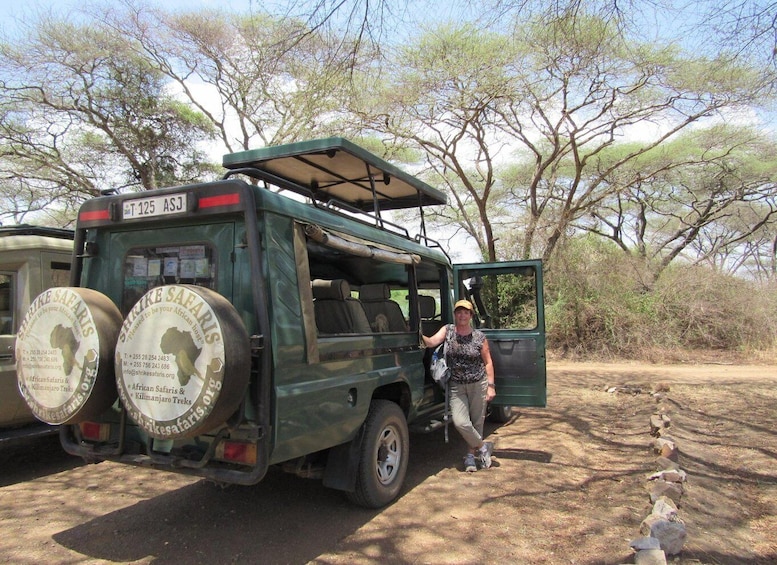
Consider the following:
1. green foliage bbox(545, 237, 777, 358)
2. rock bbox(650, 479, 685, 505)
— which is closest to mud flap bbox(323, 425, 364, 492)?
rock bbox(650, 479, 685, 505)

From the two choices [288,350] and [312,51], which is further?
[312,51]

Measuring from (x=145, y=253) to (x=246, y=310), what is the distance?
977 mm

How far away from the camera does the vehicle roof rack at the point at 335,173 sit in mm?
4571

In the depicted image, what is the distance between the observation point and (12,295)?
5.45 m

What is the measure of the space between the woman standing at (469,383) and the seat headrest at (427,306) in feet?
2.76

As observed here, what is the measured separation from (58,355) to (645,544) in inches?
141

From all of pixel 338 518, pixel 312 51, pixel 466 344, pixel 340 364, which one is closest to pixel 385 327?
pixel 466 344

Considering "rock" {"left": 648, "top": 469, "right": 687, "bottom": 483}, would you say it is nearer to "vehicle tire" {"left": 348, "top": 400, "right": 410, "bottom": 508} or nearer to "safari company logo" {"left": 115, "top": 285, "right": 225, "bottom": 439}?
"vehicle tire" {"left": 348, "top": 400, "right": 410, "bottom": 508}

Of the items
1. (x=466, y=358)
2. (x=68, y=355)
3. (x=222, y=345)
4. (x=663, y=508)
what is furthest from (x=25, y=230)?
(x=663, y=508)

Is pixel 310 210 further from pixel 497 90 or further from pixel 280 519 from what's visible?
pixel 497 90

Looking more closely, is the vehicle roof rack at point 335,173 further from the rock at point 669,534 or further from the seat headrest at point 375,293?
the rock at point 669,534

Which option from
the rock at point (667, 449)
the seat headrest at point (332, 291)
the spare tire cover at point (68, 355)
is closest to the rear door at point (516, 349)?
the rock at point (667, 449)

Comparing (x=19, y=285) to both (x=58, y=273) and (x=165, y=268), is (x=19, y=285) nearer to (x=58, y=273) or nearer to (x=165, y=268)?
(x=58, y=273)

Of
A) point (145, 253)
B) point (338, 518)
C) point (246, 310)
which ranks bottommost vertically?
point (338, 518)
